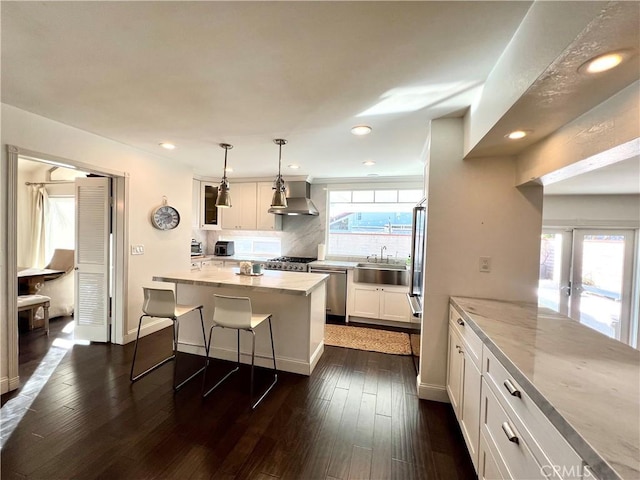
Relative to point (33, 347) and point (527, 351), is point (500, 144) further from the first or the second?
point (33, 347)

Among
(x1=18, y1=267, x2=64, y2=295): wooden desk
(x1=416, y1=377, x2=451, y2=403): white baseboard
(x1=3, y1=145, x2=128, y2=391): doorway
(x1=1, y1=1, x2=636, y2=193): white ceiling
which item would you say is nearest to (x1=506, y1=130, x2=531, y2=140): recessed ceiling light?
(x1=1, y1=1, x2=636, y2=193): white ceiling

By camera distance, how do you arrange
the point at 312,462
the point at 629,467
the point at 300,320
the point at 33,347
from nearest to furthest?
the point at 629,467 < the point at 312,462 < the point at 300,320 < the point at 33,347

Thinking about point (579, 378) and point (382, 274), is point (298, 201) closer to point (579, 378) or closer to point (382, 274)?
point (382, 274)

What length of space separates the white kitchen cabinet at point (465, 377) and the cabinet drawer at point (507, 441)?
0.42 ft

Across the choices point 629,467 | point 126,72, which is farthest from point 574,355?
point 126,72

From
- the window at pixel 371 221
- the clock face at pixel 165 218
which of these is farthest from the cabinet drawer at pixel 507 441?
the clock face at pixel 165 218

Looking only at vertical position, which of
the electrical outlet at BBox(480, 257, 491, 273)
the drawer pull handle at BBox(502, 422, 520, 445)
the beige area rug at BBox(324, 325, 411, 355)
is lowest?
the beige area rug at BBox(324, 325, 411, 355)

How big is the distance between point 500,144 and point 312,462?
2418 millimetres

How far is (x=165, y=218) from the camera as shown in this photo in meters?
3.70

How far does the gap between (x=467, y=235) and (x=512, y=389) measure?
1361mm

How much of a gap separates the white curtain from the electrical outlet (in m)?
6.61

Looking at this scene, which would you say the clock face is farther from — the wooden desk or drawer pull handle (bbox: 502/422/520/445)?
drawer pull handle (bbox: 502/422/520/445)

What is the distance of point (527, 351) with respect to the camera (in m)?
1.21

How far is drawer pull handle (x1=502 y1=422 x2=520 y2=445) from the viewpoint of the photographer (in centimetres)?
105
